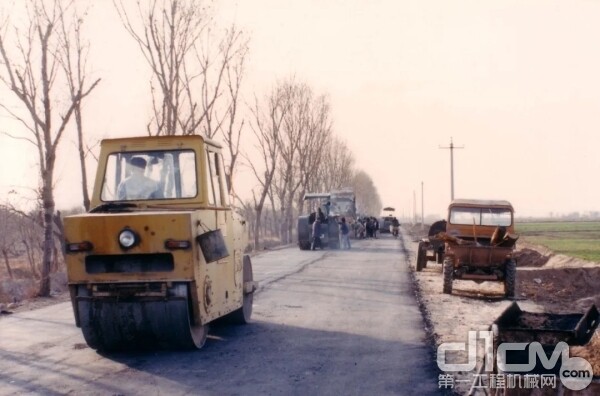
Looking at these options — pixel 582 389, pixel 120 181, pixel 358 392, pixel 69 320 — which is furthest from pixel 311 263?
pixel 582 389

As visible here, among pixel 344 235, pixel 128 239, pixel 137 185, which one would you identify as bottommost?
pixel 344 235

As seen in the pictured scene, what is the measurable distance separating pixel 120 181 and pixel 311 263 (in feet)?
54.5

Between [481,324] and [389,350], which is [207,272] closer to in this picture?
[389,350]

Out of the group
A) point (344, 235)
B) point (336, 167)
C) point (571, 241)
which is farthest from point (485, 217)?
point (336, 167)

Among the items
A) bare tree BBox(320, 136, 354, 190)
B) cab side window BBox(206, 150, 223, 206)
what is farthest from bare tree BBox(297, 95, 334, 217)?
cab side window BBox(206, 150, 223, 206)

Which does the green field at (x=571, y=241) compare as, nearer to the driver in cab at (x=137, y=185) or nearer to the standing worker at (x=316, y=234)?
the standing worker at (x=316, y=234)

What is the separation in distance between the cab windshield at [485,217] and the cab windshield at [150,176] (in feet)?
37.4

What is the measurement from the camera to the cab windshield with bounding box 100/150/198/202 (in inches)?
368

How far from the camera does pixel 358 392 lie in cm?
696

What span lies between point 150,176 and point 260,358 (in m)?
2.80

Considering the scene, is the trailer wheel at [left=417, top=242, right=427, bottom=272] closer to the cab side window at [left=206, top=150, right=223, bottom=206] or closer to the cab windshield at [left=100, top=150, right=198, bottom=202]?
the cab side window at [left=206, top=150, right=223, bottom=206]

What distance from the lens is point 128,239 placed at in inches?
327

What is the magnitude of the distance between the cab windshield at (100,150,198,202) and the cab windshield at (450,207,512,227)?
11384 mm

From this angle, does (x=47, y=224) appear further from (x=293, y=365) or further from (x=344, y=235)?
(x=344, y=235)
